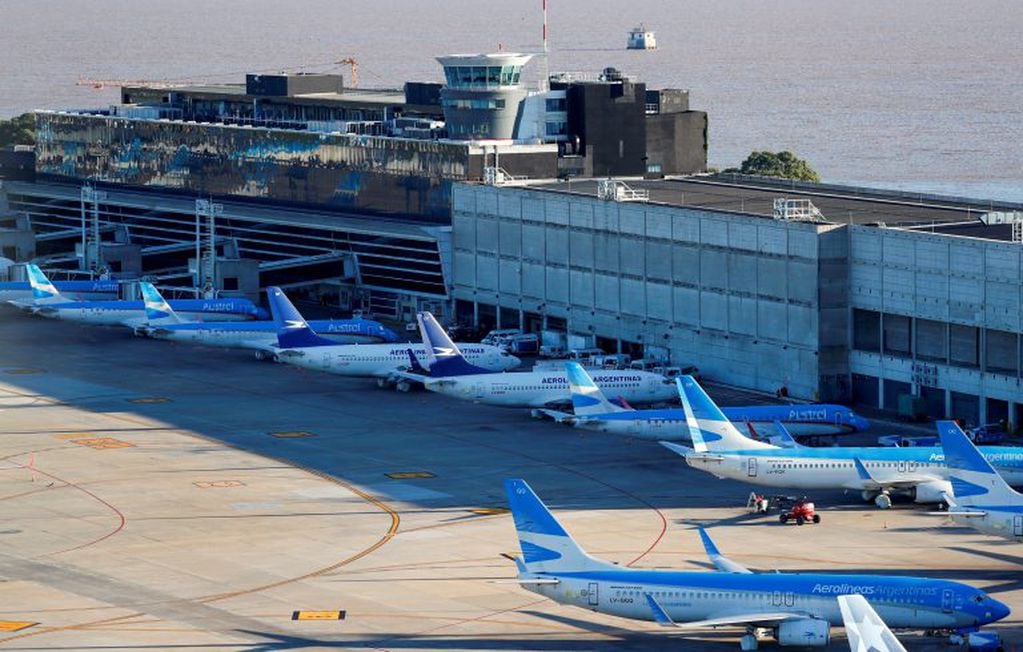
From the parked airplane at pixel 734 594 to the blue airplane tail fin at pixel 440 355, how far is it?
6200 cm

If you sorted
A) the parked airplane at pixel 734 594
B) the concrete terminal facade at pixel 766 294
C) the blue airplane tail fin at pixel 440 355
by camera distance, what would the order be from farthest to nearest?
the blue airplane tail fin at pixel 440 355
the concrete terminal facade at pixel 766 294
the parked airplane at pixel 734 594

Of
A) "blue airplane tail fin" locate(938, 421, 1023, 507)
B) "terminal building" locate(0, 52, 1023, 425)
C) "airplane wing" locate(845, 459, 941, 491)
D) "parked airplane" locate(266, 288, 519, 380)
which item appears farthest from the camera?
"parked airplane" locate(266, 288, 519, 380)

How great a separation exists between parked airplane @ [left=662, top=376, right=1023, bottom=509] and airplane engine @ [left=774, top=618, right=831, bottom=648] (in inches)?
1177

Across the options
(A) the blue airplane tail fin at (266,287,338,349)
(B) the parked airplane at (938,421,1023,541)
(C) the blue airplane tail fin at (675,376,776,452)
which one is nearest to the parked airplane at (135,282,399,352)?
(A) the blue airplane tail fin at (266,287,338,349)

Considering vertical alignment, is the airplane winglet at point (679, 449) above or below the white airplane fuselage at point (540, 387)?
above

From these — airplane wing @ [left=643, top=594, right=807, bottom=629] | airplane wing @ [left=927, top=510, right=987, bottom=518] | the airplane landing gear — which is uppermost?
airplane wing @ [left=927, top=510, right=987, bottom=518]

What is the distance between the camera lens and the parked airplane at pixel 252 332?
17812 centimetres

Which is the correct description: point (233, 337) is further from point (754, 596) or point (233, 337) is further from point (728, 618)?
point (728, 618)

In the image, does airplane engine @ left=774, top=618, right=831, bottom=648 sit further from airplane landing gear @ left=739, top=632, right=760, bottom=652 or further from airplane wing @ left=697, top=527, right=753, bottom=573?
airplane wing @ left=697, top=527, right=753, bottom=573

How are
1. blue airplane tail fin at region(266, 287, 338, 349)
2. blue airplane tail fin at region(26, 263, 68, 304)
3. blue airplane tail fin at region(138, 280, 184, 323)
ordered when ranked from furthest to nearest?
blue airplane tail fin at region(26, 263, 68, 304)
blue airplane tail fin at region(138, 280, 184, 323)
blue airplane tail fin at region(266, 287, 338, 349)

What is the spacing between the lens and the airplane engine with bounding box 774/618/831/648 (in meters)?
89.6

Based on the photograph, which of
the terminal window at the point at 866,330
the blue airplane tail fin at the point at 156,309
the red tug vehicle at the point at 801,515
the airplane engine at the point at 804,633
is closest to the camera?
the airplane engine at the point at 804,633

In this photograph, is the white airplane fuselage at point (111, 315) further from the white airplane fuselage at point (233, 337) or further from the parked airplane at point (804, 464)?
the parked airplane at point (804, 464)

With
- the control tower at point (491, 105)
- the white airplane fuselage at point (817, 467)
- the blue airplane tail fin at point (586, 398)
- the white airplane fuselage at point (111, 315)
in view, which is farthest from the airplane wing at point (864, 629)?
the control tower at point (491, 105)
